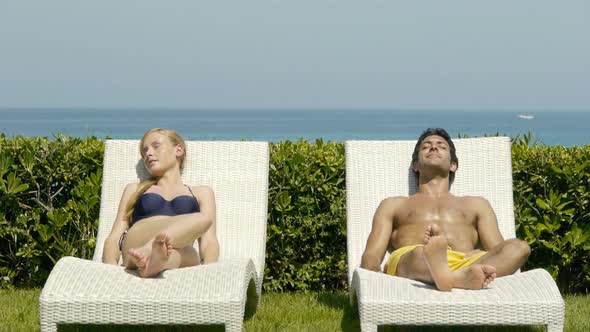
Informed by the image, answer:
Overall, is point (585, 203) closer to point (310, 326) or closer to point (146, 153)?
point (310, 326)

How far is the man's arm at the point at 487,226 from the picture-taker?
573 cm

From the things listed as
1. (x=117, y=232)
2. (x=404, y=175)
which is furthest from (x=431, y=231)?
(x=117, y=232)

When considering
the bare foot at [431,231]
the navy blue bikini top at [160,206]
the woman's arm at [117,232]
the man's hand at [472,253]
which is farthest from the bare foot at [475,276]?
the woman's arm at [117,232]

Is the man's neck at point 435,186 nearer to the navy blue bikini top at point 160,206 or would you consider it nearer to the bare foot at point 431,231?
the bare foot at point 431,231

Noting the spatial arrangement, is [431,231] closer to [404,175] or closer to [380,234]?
[380,234]

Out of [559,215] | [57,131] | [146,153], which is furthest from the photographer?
[57,131]

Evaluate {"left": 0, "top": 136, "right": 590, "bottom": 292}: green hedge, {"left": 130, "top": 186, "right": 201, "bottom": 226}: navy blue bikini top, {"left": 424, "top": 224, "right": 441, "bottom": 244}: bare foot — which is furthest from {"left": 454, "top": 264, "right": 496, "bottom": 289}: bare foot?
{"left": 0, "top": 136, "right": 590, "bottom": 292}: green hedge

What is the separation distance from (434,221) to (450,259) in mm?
525

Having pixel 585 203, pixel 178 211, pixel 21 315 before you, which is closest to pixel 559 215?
pixel 585 203

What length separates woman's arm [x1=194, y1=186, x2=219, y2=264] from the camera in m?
5.81

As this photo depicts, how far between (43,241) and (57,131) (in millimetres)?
928

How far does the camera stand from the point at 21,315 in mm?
6109

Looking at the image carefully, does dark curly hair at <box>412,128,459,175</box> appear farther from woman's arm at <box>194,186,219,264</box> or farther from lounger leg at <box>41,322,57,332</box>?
lounger leg at <box>41,322,57,332</box>

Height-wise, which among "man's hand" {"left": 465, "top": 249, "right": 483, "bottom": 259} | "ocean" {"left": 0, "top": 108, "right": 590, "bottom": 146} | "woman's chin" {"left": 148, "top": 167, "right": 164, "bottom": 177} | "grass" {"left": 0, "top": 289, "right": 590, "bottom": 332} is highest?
"ocean" {"left": 0, "top": 108, "right": 590, "bottom": 146}
